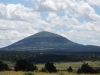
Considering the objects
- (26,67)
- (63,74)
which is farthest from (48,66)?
(63,74)

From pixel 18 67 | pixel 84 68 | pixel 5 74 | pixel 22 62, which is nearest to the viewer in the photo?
pixel 5 74

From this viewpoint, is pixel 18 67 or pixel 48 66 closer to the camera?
pixel 18 67

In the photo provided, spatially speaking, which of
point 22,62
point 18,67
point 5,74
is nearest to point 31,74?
point 5,74

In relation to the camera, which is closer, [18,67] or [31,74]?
[31,74]

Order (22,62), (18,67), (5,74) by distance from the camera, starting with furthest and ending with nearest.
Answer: (22,62)
(18,67)
(5,74)

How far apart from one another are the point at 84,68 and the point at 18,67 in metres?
12.9

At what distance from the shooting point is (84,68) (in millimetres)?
49469

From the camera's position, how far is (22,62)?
44.4m

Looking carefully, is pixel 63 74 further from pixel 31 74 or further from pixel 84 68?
pixel 84 68

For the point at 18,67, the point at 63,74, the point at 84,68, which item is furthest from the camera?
the point at 84,68

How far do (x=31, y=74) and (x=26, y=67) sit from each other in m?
19.9

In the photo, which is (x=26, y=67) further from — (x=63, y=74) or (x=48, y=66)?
(x=63, y=74)

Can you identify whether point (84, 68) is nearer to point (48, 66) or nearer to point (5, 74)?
point (48, 66)

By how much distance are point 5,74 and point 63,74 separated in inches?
204
